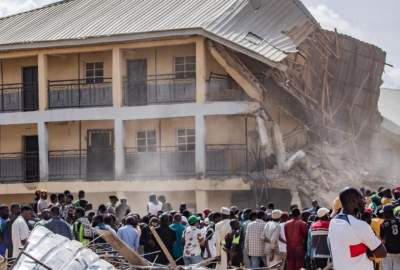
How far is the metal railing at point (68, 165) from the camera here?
3228 centimetres

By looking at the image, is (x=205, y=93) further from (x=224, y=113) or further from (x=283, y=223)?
(x=283, y=223)

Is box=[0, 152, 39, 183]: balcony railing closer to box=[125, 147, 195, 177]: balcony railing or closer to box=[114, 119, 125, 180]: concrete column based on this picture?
box=[114, 119, 125, 180]: concrete column

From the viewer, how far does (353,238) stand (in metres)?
8.23

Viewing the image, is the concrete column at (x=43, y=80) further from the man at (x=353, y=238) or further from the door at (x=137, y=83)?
the man at (x=353, y=238)

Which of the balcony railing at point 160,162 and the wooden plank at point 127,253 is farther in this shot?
the balcony railing at point 160,162

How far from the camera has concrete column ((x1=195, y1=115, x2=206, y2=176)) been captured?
1164 inches

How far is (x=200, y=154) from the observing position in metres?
29.7

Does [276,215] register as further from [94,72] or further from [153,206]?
[94,72]

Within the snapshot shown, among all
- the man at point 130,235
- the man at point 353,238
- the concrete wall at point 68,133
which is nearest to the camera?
the man at point 353,238

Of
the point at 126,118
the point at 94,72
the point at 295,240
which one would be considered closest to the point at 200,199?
the point at 126,118

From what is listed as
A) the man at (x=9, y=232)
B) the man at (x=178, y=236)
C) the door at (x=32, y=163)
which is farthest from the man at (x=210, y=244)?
the door at (x=32, y=163)

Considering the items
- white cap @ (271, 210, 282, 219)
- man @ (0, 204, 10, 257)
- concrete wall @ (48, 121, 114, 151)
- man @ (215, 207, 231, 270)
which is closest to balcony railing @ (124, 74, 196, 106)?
concrete wall @ (48, 121, 114, 151)

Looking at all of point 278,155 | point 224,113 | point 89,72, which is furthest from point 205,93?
point 89,72

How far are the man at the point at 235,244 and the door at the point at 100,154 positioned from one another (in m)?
14.7
